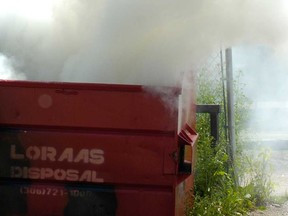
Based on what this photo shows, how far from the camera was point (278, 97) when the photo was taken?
11.7 meters

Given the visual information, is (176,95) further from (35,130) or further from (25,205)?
(25,205)

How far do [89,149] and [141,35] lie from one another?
1.08m

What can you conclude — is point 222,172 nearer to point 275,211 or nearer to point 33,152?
point 275,211

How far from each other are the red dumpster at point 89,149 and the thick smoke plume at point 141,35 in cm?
40

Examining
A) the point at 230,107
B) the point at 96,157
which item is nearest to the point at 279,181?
the point at 230,107

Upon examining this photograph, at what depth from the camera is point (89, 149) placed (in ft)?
11.5

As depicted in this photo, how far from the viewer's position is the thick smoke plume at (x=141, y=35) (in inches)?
156

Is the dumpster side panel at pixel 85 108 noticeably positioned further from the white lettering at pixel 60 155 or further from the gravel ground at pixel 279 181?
the gravel ground at pixel 279 181

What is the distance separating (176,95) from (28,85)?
1057 mm

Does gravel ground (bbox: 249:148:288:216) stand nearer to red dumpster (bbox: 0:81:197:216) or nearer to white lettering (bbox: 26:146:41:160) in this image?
red dumpster (bbox: 0:81:197:216)

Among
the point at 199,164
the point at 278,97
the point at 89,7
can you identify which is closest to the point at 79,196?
the point at 89,7

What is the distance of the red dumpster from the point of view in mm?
3486

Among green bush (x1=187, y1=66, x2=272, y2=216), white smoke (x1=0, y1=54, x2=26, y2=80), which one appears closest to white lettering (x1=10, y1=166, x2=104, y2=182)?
white smoke (x1=0, y1=54, x2=26, y2=80)

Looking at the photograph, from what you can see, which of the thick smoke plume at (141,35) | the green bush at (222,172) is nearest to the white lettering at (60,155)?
the thick smoke plume at (141,35)
